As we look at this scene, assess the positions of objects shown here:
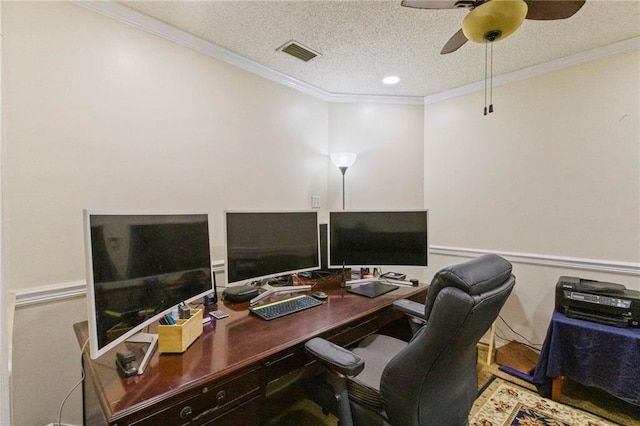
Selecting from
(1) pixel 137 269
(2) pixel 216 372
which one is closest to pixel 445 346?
(2) pixel 216 372

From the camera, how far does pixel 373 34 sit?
6.65 ft

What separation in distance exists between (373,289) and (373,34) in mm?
1744

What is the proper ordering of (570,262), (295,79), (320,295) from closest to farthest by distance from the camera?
(320,295) → (570,262) → (295,79)

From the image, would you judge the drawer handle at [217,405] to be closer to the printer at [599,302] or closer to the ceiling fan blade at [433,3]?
the ceiling fan blade at [433,3]

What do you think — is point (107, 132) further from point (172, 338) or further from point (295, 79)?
point (295, 79)

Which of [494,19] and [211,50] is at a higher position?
[211,50]

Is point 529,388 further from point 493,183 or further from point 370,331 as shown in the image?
point 493,183

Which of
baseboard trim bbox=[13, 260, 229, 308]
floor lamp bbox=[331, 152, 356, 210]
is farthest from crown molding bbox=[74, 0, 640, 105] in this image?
baseboard trim bbox=[13, 260, 229, 308]

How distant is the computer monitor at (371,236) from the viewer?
7.08ft

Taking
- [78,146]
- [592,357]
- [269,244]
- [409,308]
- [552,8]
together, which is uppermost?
[552,8]

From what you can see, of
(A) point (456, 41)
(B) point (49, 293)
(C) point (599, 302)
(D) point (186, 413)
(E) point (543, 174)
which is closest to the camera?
(D) point (186, 413)

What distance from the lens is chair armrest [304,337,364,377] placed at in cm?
112

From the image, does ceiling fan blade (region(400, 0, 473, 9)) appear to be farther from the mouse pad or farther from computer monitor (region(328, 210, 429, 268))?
the mouse pad

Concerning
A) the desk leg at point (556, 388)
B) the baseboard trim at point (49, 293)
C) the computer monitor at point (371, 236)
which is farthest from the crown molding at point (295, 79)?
the desk leg at point (556, 388)
